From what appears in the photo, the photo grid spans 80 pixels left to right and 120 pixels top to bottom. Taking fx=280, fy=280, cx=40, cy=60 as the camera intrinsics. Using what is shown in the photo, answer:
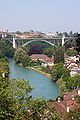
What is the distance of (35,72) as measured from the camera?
104 feet

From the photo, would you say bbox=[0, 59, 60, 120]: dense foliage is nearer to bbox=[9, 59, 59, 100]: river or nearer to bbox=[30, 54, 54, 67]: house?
bbox=[9, 59, 59, 100]: river

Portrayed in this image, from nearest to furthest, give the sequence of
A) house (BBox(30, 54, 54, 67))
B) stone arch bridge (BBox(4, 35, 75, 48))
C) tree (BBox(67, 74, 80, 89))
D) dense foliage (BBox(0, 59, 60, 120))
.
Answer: dense foliage (BBox(0, 59, 60, 120)) < tree (BBox(67, 74, 80, 89)) < house (BBox(30, 54, 54, 67)) < stone arch bridge (BBox(4, 35, 75, 48))

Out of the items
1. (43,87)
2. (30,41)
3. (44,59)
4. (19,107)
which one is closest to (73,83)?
(43,87)

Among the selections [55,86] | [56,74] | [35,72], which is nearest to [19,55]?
[35,72]

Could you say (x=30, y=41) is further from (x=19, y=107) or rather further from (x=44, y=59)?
(x=19, y=107)

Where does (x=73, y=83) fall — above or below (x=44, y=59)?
above

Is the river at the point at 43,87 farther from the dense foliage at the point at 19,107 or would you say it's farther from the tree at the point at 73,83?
the dense foliage at the point at 19,107

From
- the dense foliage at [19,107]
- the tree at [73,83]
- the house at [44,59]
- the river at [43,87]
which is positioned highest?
the dense foliage at [19,107]

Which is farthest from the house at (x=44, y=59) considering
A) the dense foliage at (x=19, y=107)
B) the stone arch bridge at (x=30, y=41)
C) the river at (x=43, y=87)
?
the dense foliage at (x=19, y=107)

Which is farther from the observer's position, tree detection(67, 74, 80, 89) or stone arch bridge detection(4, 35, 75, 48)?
stone arch bridge detection(4, 35, 75, 48)

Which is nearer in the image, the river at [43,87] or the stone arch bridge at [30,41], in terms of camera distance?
the river at [43,87]

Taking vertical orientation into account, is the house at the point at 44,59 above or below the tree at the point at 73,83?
below

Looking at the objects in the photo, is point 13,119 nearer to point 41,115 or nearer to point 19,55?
point 41,115

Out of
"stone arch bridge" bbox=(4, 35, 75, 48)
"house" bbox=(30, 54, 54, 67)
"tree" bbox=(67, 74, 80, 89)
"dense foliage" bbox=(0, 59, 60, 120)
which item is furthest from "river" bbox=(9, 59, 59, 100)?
"stone arch bridge" bbox=(4, 35, 75, 48)
